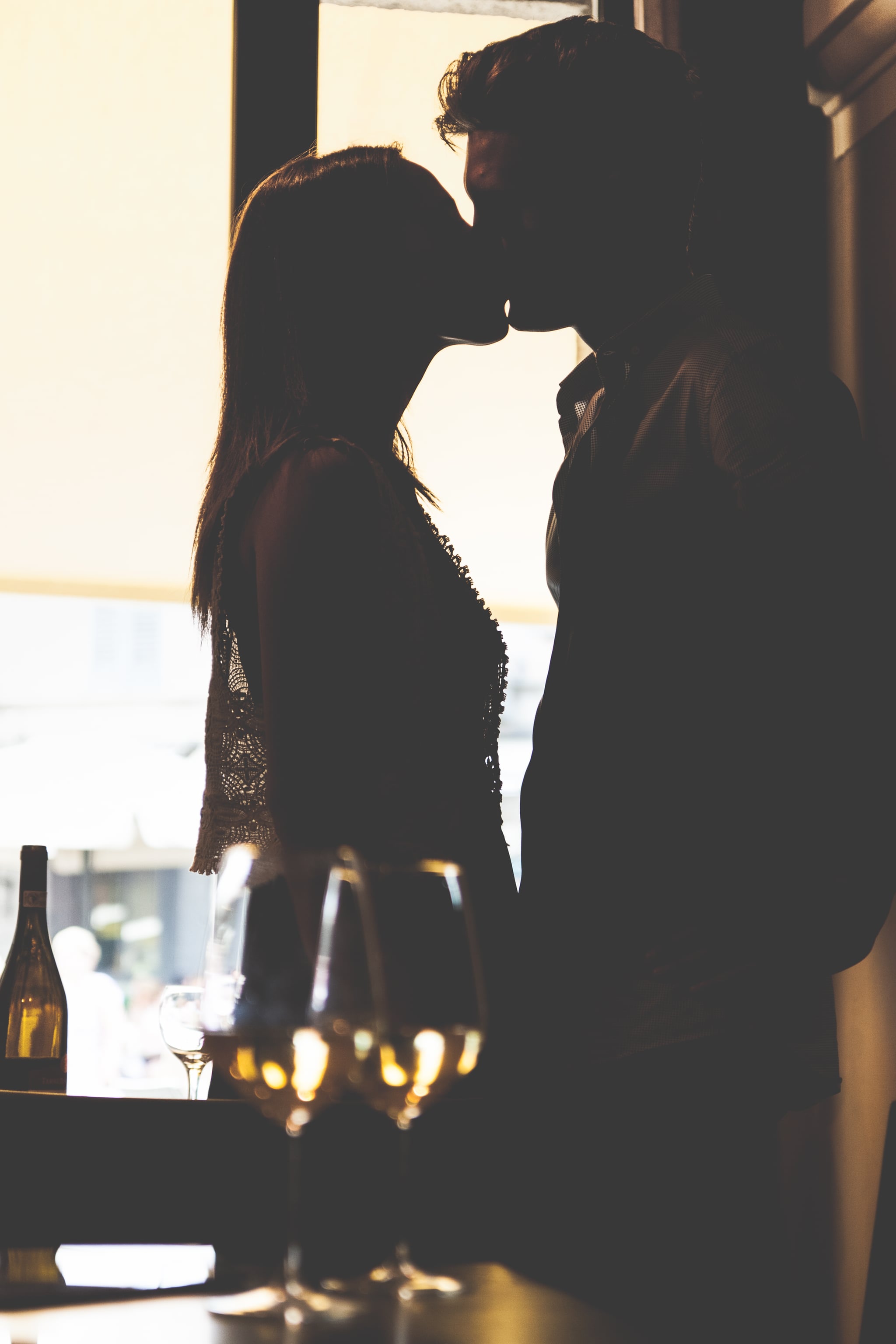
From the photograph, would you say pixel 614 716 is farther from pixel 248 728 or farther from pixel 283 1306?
pixel 283 1306

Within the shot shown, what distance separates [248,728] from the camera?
142 centimetres

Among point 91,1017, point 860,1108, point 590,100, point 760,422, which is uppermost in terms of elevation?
point 590,100

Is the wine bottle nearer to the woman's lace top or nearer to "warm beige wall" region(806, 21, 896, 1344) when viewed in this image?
the woman's lace top

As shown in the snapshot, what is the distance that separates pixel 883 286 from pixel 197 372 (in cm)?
153

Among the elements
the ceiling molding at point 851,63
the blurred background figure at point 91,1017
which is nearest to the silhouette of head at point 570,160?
the ceiling molding at point 851,63

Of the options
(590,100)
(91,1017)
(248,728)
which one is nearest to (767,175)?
(590,100)

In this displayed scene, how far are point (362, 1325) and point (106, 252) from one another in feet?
7.74

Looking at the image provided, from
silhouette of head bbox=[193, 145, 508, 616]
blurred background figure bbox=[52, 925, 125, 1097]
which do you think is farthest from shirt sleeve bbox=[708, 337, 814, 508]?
blurred background figure bbox=[52, 925, 125, 1097]

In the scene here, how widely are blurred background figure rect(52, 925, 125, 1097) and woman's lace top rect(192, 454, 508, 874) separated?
1541mm

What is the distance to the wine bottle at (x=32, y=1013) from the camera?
5.14 ft

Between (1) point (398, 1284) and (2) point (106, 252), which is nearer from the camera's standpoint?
(1) point (398, 1284)

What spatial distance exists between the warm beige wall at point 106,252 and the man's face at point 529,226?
1023 millimetres

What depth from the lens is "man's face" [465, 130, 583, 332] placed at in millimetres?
1464

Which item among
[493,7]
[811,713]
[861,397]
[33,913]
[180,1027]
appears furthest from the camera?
[493,7]
